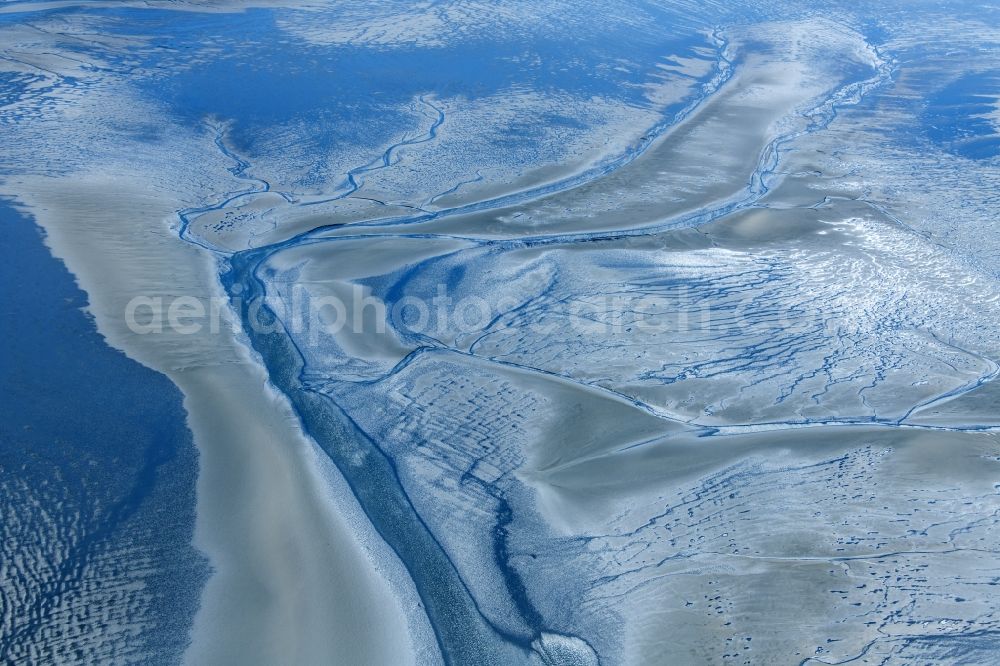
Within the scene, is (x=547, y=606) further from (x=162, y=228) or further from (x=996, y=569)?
(x=162, y=228)

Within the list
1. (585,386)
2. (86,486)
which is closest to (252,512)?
(86,486)

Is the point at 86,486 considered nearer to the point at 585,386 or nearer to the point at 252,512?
the point at 252,512

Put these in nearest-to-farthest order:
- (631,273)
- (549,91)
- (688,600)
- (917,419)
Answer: (688,600) < (917,419) < (631,273) < (549,91)

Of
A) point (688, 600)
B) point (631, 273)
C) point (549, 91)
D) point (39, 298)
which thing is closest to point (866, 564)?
point (688, 600)

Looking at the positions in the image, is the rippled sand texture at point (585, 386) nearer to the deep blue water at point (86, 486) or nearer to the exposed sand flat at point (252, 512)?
the exposed sand flat at point (252, 512)

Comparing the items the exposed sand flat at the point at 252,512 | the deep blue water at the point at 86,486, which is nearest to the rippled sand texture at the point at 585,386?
the exposed sand flat at the point at 252,512

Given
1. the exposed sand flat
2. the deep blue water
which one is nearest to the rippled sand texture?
the exposed sand flat

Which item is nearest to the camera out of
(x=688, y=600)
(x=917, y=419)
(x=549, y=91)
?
(x=688, y=600)
